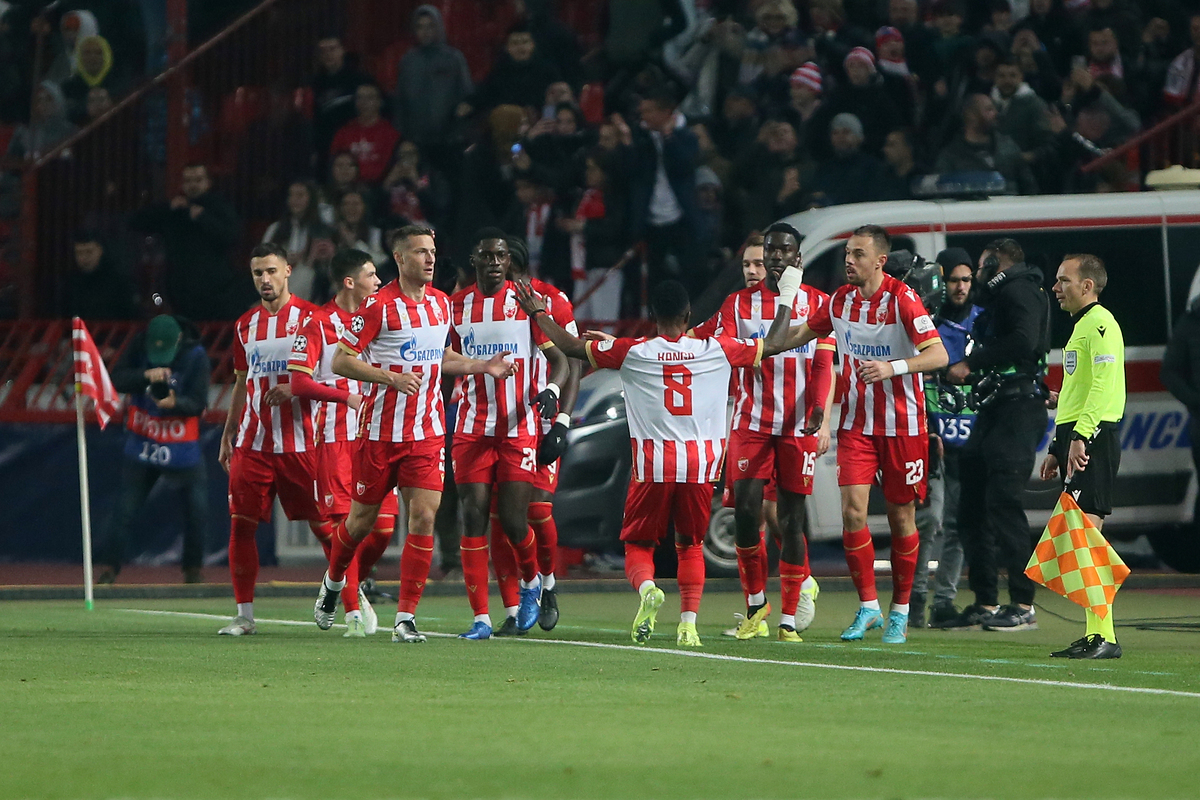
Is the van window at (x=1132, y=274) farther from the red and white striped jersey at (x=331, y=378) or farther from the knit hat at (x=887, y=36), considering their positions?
the red and white striped jersey at (x=331, y=378)

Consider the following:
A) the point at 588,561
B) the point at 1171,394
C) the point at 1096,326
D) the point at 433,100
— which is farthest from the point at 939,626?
the point at 433,100

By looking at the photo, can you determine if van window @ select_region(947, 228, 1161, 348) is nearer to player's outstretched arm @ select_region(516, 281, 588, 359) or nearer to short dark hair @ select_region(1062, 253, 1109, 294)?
short dark hair @ select_region(1062, 253, 1109, 294)

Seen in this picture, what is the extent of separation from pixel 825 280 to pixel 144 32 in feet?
32.0

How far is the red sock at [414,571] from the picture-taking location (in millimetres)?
11891

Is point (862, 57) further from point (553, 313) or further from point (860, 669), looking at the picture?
point (860, 669)

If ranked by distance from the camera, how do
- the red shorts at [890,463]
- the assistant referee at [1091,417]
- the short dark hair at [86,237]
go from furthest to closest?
1. the short dark hair at [86,237]
2. the red shorts at [890,463]
3. the assistant referee at [1091,417]

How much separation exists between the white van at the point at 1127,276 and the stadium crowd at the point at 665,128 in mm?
1589

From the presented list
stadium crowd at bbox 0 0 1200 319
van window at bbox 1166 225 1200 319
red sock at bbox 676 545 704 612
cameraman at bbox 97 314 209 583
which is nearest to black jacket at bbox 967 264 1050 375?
red sock at bbox 676 545 704 612

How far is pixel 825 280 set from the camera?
1669 centimetres

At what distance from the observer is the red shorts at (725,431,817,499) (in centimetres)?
1250

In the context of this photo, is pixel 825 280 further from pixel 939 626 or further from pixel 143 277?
pixel 143 277

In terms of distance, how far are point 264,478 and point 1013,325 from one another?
15.8 ft

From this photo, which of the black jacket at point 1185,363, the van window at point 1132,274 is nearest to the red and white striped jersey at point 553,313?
the van window at point 1132,274

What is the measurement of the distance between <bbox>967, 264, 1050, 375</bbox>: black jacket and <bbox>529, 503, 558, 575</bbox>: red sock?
2917 millimetres
